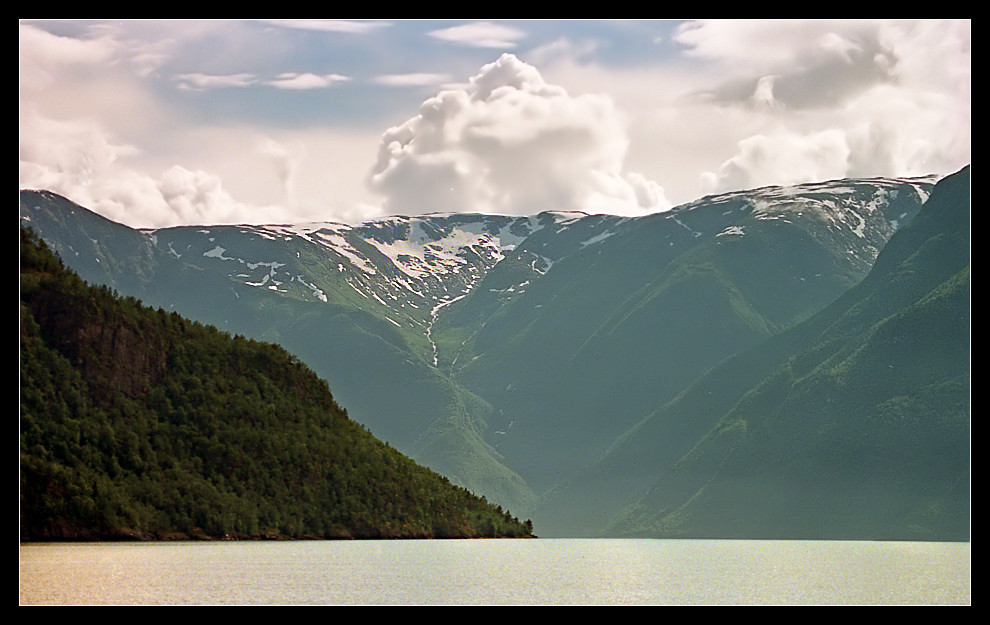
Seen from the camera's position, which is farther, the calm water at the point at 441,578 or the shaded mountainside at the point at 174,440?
the shaded mountainside at the point at 174,440

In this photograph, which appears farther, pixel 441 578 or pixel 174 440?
pixel 174 440

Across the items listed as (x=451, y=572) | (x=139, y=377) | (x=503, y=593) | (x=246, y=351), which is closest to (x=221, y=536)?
(x=139, y=377)

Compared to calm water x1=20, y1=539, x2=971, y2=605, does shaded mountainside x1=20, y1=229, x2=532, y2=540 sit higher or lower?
higher

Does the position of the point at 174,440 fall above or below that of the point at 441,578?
above

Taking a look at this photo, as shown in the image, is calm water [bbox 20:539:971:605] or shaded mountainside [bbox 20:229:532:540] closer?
calm water [bbox 20:539:971:605]
